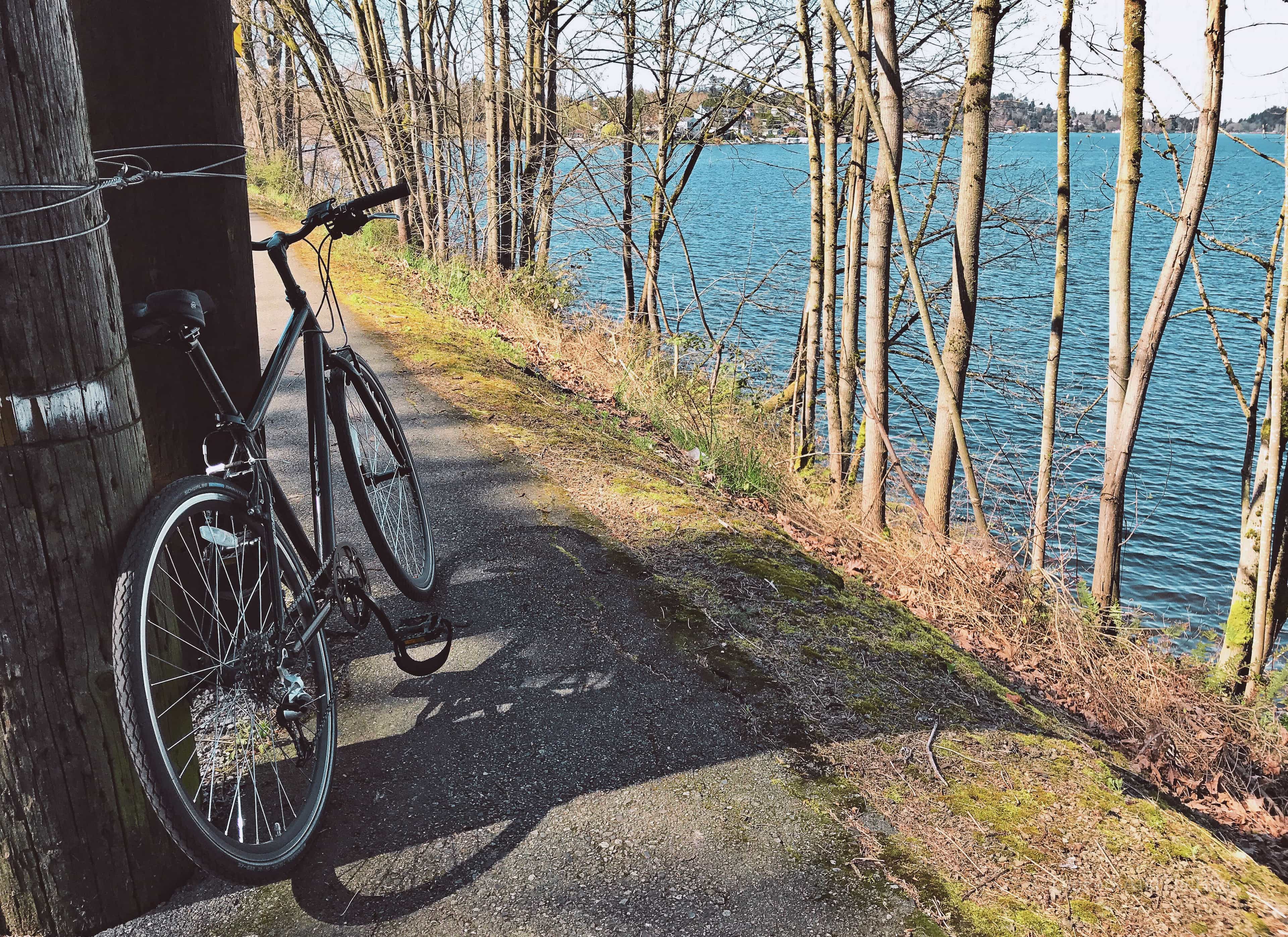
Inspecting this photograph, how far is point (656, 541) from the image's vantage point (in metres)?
5.03

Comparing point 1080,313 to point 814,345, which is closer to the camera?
point 814,345

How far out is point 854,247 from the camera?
7.45m

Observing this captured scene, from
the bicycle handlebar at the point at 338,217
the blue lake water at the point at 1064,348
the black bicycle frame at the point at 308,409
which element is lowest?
the blue lake water at the point at 1064,348

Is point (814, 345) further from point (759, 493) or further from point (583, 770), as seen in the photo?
point (583, 770)

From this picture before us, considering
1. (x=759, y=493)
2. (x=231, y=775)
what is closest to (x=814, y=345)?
(x=759, y=493)

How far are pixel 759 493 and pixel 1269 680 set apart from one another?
365cm

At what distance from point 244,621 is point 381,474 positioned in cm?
143

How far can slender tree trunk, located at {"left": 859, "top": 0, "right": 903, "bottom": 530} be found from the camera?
5973 mm

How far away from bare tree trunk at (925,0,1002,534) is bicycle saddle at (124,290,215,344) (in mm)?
Result: 4699

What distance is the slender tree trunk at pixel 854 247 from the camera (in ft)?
22.4

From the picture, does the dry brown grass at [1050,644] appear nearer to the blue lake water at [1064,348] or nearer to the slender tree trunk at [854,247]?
the slender tree trunk at [854,247]

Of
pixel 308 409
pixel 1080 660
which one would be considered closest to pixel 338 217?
pixel 308 409

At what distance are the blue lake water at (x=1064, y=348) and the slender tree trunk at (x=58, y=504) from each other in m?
6.12

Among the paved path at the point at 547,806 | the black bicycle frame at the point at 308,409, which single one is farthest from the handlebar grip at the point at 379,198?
the paved path at the point at 547,806
